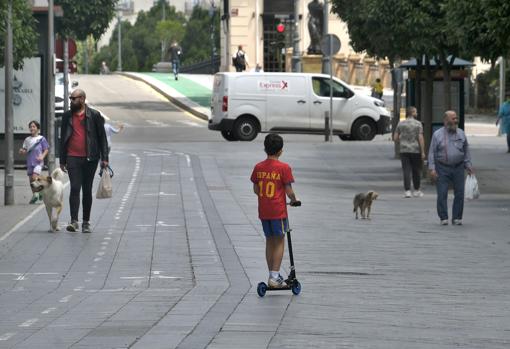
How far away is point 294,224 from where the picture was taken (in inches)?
873

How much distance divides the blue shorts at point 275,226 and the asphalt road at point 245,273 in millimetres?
578

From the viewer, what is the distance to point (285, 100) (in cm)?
4644

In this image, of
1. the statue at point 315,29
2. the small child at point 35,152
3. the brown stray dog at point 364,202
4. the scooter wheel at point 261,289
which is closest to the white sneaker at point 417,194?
the brown stray dog at point 364,202

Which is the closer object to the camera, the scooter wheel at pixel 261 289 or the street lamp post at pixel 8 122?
the scooter wheel at pixel 261 289

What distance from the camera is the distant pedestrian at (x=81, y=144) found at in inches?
792

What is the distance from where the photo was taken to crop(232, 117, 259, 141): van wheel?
1826 inches

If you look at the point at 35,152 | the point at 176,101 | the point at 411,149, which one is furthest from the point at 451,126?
the point at 176,101

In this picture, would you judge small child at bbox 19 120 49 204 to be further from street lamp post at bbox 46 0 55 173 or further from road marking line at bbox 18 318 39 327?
road marking line at bbox 18 318 39 327

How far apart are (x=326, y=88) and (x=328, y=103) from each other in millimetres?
516

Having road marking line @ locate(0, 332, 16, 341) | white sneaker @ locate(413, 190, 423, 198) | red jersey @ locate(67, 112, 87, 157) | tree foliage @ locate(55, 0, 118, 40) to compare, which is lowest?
white sneaker @ locate(413, 190, 423, 198)

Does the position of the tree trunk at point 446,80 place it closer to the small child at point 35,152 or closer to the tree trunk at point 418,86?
the tree trunk at point 418,86

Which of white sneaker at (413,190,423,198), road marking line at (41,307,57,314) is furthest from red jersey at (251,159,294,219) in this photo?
white sneaker at (413,190,423,198)

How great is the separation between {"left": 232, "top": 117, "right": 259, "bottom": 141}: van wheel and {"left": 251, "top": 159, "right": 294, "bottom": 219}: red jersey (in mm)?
32277

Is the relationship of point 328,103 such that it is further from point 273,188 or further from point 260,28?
point 260,28
